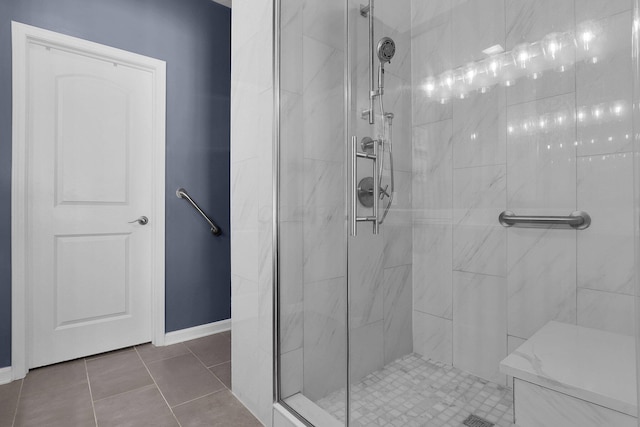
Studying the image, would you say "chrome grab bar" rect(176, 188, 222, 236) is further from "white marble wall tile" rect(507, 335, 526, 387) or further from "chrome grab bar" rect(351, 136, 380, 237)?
"white marble wall tile" rect(507, 335, 526, 387)

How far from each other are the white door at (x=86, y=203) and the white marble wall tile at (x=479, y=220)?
211 centimetres

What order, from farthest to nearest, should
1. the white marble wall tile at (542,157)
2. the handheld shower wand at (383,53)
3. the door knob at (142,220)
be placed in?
the door knob at (142,220) < the handheld shower wand at (383,53) < the white marble wall tile at (542,157)

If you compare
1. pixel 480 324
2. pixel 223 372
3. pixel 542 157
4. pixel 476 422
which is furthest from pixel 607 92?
pixel 223 372

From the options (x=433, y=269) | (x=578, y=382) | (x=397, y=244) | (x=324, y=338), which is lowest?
(x=324, y=338)

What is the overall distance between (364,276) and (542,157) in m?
0.86

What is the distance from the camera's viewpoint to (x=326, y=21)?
1449 millimetres

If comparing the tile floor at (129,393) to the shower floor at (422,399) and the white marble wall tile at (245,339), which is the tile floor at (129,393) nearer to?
the white marble wall tile at (245,339)

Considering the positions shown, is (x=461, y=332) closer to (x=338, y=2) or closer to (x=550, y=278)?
(x=550, y=278)

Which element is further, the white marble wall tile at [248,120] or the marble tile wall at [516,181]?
the white marble wall tile at [248,120]

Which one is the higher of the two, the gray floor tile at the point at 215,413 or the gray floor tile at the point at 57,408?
the gray floor tile at the point at 57,408

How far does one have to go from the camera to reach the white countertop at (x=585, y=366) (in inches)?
29.4

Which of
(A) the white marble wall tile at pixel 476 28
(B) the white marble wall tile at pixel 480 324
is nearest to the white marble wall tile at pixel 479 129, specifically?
(A) the white marble wall tile at pixel 476 28

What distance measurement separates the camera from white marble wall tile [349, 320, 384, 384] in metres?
1.38

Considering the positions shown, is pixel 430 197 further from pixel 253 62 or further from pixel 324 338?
pixel 253 62
